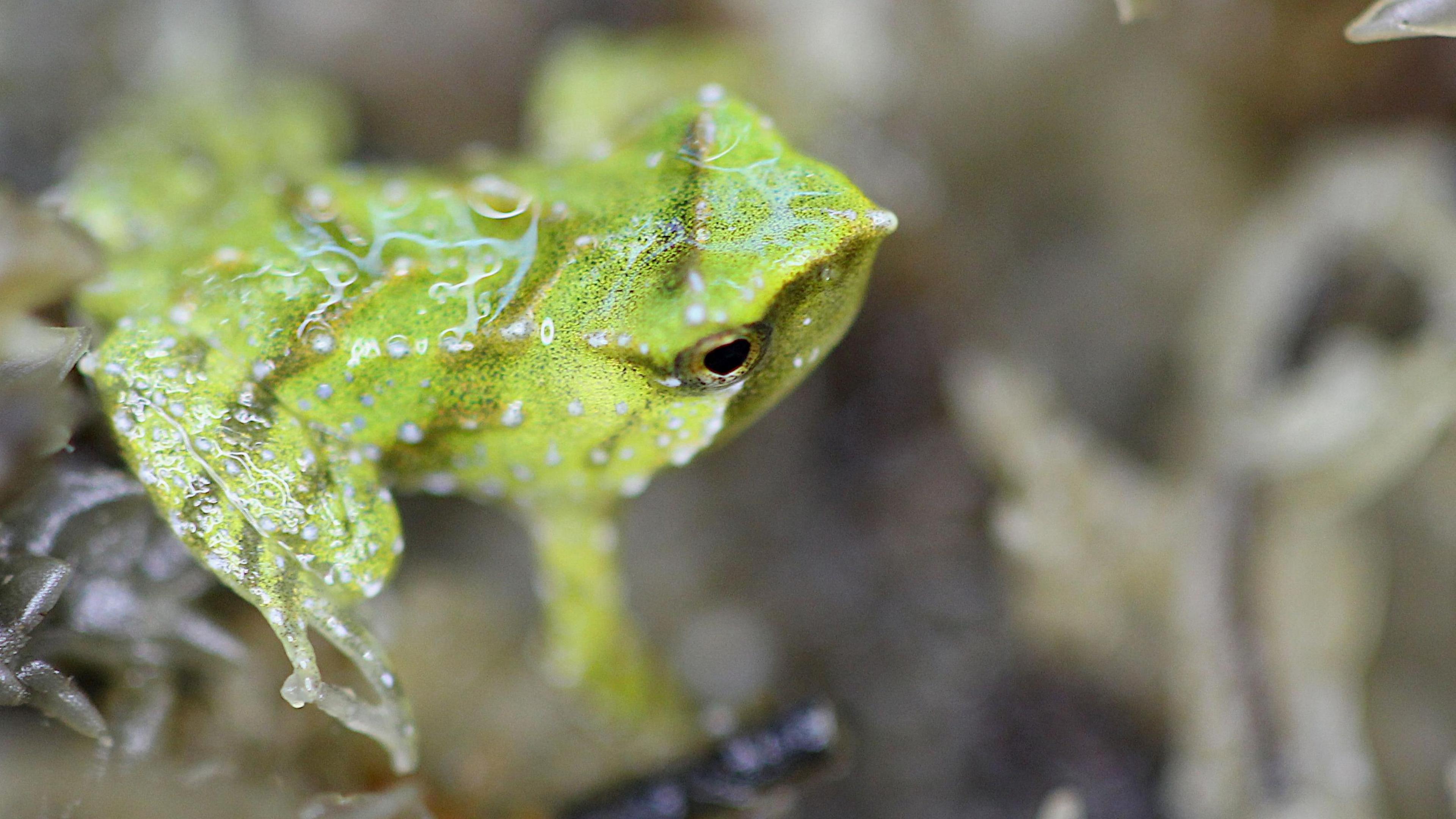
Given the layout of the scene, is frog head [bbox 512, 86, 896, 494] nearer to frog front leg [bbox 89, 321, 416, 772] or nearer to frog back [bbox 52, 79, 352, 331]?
frog front leg [bbox 89, 321, 416, 772]

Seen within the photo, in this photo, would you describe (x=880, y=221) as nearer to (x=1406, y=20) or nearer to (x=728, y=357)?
(x=728, y=357)

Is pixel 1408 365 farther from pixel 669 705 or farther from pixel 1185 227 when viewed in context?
pixel 669 705

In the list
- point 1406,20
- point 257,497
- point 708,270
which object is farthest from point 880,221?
point 257,497

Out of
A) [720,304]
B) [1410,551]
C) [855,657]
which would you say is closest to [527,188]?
[720,304]

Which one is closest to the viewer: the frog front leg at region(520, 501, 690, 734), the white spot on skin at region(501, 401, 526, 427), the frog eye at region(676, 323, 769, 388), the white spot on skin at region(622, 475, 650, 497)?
the frog eye at region(676, 323, 769, 388)

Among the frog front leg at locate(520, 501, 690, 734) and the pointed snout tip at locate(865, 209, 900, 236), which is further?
the frog front leg at locate(520, 501, 690, 734)

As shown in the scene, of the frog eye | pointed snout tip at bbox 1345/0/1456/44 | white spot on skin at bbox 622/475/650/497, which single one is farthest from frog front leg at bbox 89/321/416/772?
pointed snout tip at bbox 1345/0/1456/44
